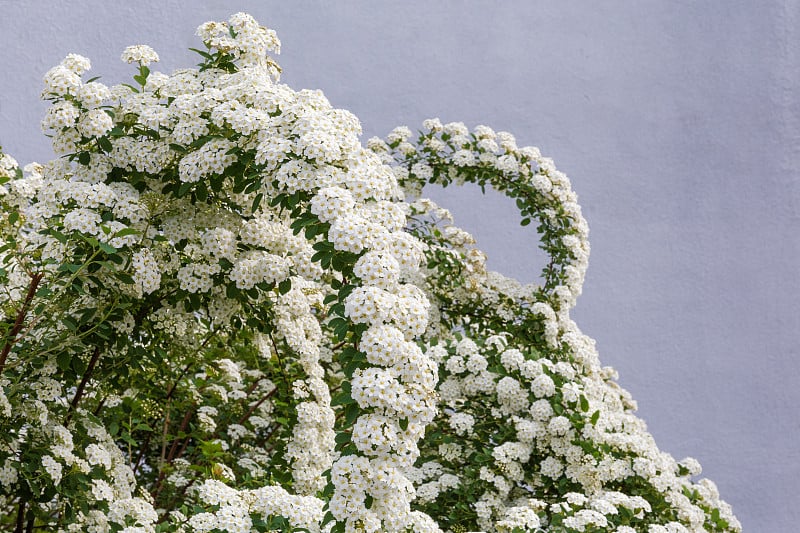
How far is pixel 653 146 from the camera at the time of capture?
8336 mm

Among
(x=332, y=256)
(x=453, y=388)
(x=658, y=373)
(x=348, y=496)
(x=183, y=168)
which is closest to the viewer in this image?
(x=348, y=496)

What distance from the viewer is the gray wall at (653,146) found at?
7.98 metres

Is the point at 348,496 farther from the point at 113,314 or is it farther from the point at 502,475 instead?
the point at 502,475

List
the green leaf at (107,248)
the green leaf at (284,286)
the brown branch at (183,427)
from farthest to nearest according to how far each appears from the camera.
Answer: the brown branch at (183,427), the green leaf at (284,286), the green leaf at (107,248)

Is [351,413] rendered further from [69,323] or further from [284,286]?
[69,323]

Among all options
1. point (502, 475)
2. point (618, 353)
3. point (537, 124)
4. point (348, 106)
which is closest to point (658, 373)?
point (618, 353)

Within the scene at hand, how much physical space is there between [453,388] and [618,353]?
13.2 ft

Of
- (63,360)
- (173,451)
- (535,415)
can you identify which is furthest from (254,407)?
(63,360)

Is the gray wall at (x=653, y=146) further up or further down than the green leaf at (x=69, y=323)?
further up

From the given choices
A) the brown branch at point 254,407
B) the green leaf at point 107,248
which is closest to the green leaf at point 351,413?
the green leaf at point 107,248

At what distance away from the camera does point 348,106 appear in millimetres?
8312

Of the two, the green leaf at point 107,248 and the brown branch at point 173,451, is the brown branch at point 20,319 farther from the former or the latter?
the brown branch at point 173,451

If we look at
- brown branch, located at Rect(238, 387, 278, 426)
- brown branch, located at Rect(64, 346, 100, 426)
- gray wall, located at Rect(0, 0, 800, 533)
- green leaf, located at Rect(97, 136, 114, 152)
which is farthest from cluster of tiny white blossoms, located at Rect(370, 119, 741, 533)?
gray wall, located at Rect(0, 0, 800, 533)

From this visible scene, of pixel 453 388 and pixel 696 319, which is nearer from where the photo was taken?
pixel 453 388
